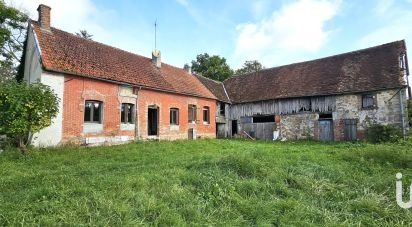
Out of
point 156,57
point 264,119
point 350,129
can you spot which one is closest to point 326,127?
point 350,129

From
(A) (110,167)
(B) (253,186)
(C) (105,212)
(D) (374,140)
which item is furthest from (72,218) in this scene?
(D) (374,140)

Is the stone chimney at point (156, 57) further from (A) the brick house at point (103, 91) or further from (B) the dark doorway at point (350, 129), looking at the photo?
(B) the dark doorway at point (350, 129)

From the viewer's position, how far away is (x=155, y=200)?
16.1ft

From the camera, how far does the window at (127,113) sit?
14.9 metres

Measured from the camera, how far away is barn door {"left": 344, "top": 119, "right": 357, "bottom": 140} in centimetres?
1752

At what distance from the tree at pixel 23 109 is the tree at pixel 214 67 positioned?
2425 centimetres

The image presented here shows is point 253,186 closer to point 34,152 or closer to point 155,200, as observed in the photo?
point 155,200

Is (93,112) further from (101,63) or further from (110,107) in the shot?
(101,63)

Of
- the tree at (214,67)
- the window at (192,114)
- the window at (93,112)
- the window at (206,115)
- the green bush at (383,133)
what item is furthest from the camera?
the tree at (214,67)

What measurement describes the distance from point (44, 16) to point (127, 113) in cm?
634

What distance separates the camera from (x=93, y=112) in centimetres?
1350

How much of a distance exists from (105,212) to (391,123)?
17.4 m

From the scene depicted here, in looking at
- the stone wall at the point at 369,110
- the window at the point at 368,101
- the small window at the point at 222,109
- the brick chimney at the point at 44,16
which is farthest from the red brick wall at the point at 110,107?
the window at the point at 368,101
